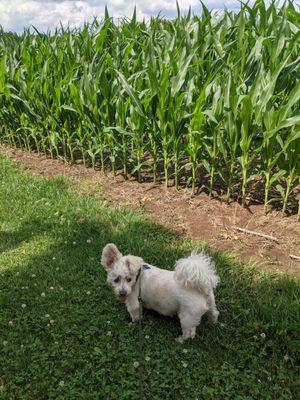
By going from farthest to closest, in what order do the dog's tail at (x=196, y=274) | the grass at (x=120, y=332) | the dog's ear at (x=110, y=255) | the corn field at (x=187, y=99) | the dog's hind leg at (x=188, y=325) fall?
the corn field at (x=187, y=99) → the dog's ear at (x=110, y=255) → the dog's hind leg at (x=188, y=325) → the dog's tail at (x=196, y=274) → the grass at (x=120, y=332)

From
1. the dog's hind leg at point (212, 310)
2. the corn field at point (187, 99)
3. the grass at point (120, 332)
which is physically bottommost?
the grass at point (120, 332)

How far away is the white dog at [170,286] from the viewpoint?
283 centimetres

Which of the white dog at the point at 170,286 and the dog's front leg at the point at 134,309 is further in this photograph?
the dog's front leg at the point at 134,309

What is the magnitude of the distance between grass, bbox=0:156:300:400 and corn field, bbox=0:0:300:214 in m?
1.12

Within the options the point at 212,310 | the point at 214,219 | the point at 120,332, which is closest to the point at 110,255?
the point at 120,332

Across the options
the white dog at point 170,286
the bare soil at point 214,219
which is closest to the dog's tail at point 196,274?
the white dog at point 170,286

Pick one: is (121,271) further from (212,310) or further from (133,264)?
(212,310)

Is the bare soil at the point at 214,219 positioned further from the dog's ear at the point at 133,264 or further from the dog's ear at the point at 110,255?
the dog's ear at the point at 110,255

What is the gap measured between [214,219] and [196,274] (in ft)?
5.82

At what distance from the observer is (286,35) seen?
165 inches

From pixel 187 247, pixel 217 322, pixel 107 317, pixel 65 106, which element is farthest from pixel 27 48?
pixel 217 322

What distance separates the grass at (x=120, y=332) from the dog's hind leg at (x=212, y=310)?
0.07 meters

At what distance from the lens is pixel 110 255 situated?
3.03 meters

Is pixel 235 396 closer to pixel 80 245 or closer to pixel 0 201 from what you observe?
pixel 80 245
